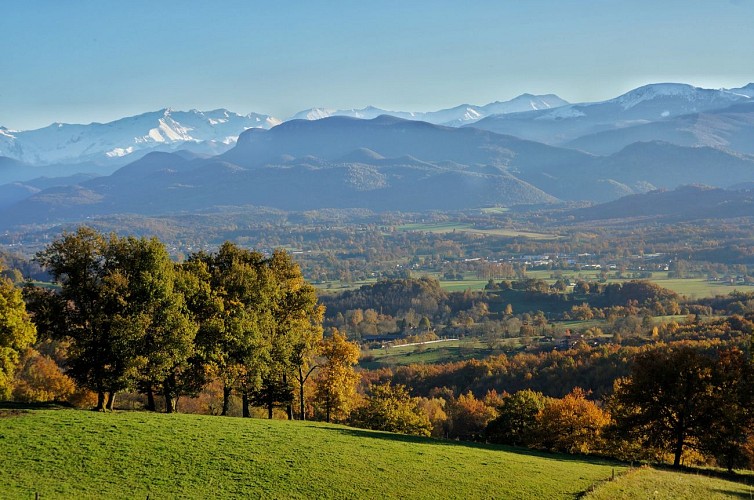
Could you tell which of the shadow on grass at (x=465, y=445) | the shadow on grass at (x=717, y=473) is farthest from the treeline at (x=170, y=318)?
the shadow on grass at (x=717, y=473)

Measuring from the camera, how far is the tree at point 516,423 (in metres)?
50.7

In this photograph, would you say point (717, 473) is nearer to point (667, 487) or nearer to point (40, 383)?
point (667, 487)

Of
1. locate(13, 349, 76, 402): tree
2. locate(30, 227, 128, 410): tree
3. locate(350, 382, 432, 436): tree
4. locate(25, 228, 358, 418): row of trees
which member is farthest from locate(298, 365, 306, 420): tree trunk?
locate(13, 349, 76, 402): tree

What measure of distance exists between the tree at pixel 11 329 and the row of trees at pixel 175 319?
164cm

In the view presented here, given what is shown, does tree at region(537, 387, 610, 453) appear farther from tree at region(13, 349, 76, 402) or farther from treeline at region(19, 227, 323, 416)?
tree at region(13, 349, 76, 402)

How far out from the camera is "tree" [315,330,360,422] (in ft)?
163

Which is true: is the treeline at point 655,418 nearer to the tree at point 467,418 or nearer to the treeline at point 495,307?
the tree at point 467,418

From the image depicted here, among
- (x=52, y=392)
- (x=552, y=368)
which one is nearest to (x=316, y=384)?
(x=52, y=392)

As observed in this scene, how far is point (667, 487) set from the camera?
3191cm

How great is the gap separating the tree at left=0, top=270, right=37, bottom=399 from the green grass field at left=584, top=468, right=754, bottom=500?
1161 inches

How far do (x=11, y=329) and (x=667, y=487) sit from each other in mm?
33838

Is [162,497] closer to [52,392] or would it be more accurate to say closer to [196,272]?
[196,272]

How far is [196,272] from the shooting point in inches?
1769

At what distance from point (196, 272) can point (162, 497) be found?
68.8 ft
